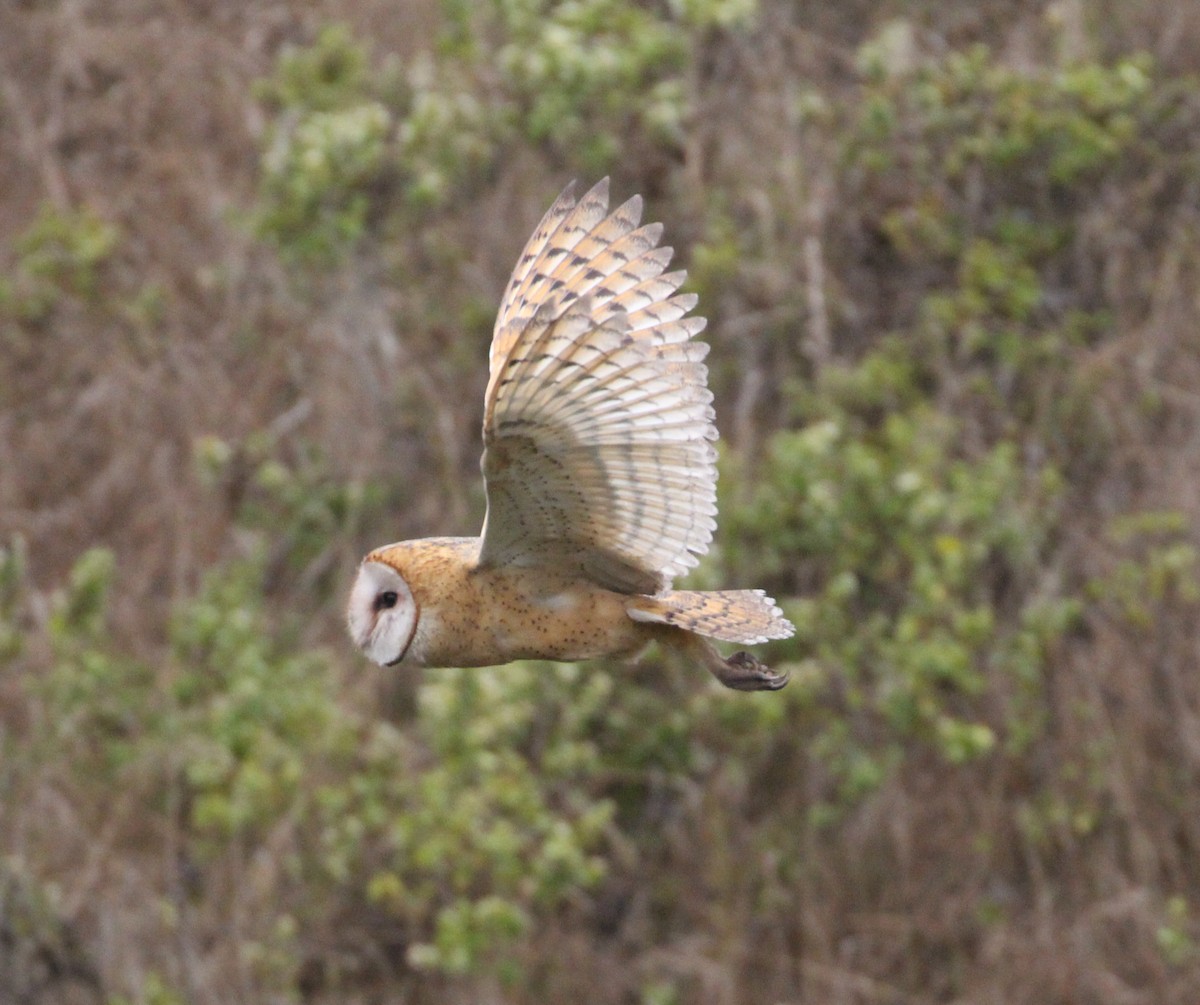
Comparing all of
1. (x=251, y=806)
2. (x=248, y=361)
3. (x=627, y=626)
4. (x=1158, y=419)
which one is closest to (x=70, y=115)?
(x=248, y=361)

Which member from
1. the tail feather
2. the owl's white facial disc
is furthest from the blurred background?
the owl's white facial disc

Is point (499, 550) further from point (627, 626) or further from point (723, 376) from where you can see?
point (723, 376)

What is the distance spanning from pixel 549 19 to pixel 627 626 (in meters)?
3.80

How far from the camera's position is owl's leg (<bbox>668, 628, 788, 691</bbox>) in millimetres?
3148

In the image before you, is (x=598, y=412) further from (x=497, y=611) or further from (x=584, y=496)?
(x=497, y=611)

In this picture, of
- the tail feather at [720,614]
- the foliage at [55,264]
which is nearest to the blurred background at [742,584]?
the foliage at [55,264]

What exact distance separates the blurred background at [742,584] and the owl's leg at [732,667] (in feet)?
7.27

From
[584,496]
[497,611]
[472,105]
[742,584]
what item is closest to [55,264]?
[472,105]

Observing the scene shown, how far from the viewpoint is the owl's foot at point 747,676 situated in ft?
10.3

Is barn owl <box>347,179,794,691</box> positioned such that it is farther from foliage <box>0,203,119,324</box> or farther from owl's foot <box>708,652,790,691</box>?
foliage <box>0,203,119,324</box>

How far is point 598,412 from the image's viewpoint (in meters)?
2.85

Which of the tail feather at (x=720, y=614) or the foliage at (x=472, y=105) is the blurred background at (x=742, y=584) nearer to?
the foliage at (x=472, y=105)

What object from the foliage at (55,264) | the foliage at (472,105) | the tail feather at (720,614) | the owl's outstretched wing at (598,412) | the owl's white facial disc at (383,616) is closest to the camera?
the owl's outstretched wing at (598,412)

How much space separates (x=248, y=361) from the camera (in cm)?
869
